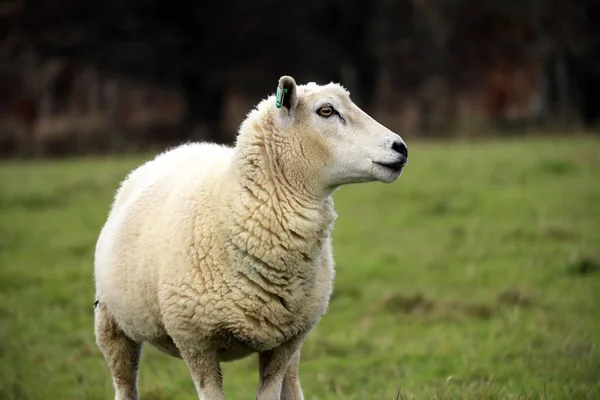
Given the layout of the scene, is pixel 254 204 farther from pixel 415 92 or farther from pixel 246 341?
pixel 415 92

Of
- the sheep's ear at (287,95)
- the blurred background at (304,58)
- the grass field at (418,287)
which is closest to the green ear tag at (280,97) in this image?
the sheep's ear at (287,95)

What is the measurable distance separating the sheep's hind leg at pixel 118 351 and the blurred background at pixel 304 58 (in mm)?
21854

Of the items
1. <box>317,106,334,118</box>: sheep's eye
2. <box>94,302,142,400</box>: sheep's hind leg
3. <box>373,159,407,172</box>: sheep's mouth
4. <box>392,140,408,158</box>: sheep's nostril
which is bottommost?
<box>94,302,142,400</box>: sheep's hind leg

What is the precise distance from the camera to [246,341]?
4.89 m

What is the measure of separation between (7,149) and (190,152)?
22679mm

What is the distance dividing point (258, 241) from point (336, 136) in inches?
29.1

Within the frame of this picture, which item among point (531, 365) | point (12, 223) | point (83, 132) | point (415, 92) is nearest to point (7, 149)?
point (83, 132)

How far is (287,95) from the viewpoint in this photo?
197 inches

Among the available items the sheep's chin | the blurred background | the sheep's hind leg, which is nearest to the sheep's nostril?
the sheep's chin

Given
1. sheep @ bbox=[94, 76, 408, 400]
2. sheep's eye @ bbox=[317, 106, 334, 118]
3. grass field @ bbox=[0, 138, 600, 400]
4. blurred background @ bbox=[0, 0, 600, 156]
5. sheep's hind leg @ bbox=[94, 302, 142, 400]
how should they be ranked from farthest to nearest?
blurred background @ bbox=[0, 0, 600, 156], grass field @ bbox=[0, 138, 600, 400], sheep's hind leg @ bbox=[94, 302, 142, 400], sheep's eye @ bbox=[317, 106, 334, 118], sheep @ bbox=[94, 76, 408, 400]

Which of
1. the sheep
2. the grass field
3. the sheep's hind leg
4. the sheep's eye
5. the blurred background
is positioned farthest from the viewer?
the blurred background

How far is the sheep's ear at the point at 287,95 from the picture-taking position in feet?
16.2

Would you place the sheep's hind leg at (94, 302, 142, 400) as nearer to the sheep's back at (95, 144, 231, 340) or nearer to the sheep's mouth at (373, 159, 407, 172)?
the sheep's back at (95, 144, 231, 340)

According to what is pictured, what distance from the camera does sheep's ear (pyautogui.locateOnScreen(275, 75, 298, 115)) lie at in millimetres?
4926
